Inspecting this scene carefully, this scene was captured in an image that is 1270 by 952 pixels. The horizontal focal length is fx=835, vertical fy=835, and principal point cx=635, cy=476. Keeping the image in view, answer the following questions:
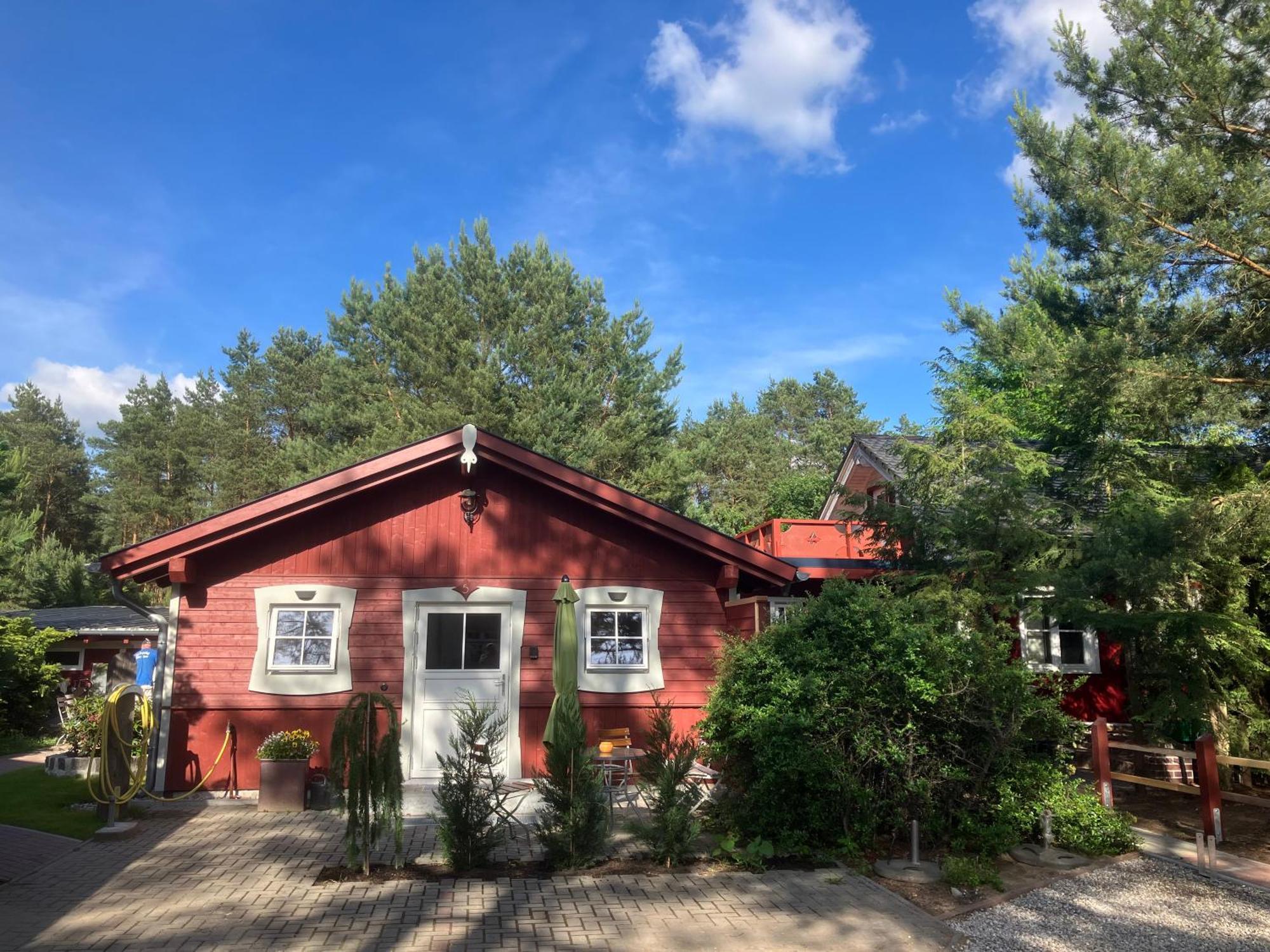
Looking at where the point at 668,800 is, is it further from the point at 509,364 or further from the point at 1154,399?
the point at 509,364

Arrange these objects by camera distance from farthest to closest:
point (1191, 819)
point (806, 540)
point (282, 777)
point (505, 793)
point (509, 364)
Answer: point (509, 364)
point (806, 540)
point (1191, 819)
point (282, 777)
point (505, 793)

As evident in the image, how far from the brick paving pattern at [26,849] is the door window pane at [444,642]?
12.1 feet

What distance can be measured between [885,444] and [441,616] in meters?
11.7

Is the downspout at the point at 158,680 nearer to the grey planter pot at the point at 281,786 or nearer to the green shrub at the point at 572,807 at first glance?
the grey planter pot at the point at 281,786

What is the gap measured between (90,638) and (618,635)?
51.4 ft

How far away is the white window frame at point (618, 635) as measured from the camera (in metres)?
9.96

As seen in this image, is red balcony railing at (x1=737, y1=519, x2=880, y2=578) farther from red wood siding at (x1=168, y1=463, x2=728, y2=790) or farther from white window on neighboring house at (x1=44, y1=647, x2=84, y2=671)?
white window on neighboring house at (x1=44, y1=647, x2=84, y2=671)

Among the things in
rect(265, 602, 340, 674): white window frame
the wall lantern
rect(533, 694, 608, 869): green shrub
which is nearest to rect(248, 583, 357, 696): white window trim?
rect(265, 602, 340, 674): white window frame

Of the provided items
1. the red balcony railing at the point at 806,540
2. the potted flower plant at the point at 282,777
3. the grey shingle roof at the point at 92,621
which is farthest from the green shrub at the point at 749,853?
the grey shingle roof at the point at 92,621

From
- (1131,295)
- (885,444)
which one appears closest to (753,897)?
(1131,295)

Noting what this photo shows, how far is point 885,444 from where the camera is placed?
59.9 feet

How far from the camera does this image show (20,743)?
15.3 m

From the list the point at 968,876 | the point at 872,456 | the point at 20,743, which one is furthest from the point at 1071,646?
the point at 20,743

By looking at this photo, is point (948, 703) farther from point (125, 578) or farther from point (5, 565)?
point (5, 565)
